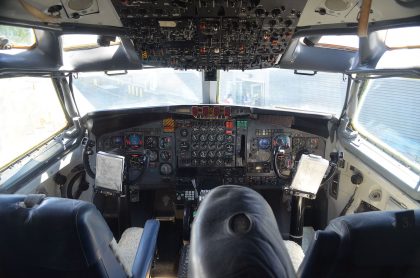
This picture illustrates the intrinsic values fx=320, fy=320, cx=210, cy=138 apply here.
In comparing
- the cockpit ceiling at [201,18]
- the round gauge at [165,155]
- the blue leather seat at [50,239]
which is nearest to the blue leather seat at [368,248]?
the blue leather seat at [50,239]

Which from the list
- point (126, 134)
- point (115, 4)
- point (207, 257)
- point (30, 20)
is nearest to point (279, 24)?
point (115, 4)

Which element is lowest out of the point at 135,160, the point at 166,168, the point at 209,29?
the point at 166,168

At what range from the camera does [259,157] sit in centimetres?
407

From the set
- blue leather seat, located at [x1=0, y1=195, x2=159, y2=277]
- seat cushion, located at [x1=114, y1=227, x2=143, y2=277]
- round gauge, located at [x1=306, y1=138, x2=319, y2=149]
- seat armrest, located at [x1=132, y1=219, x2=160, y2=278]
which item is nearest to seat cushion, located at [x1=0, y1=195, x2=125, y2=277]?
blue leather seat, located at [x1=0, y1=195, x2=159, y2=277]

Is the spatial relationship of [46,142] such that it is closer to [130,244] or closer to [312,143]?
[130,244]

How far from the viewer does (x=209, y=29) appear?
2.31m

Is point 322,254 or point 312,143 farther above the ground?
point 322,254

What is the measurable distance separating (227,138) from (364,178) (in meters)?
1.61

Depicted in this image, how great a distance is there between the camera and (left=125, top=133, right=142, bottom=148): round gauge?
3972 millimetres

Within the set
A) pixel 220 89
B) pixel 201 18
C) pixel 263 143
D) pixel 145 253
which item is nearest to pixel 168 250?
pixel 145 253

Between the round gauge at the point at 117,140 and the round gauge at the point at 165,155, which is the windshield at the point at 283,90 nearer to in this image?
the round gauge at the point at 165,155

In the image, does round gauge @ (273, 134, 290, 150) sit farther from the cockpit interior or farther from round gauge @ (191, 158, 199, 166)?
round gauge @ (191, 158, 199, 166)

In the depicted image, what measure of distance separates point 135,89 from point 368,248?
11.3 feet

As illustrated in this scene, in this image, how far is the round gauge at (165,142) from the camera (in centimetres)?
402
